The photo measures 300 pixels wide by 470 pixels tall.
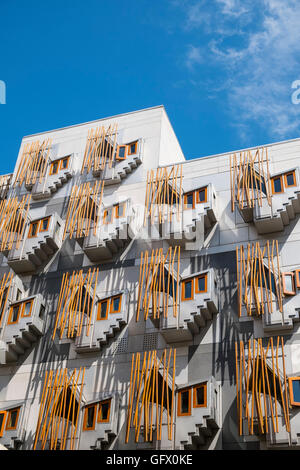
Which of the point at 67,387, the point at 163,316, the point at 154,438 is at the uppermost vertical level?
the point at 163,316

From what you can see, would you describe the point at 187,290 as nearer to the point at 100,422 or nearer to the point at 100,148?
the point at 100,422

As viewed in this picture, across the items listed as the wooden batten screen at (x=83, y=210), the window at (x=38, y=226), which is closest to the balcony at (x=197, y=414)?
the wooden batten screen at (x=83, y=210)

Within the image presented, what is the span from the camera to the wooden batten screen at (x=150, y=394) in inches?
794

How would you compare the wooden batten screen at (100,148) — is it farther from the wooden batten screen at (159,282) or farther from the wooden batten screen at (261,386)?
the wooden batten screen at (261,386)

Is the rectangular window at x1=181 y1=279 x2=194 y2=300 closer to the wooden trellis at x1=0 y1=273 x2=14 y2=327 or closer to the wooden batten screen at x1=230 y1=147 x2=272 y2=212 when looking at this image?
the wooden batten screen at x1=230 y1=147 x2=272 y2=212

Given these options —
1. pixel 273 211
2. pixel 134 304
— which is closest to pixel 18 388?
pixel 134 304

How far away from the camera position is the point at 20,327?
24297mm

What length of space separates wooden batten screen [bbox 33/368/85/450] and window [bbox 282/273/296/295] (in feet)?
28.1

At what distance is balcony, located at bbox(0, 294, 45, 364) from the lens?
2408 centimetres

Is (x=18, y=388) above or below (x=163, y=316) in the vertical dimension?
below
